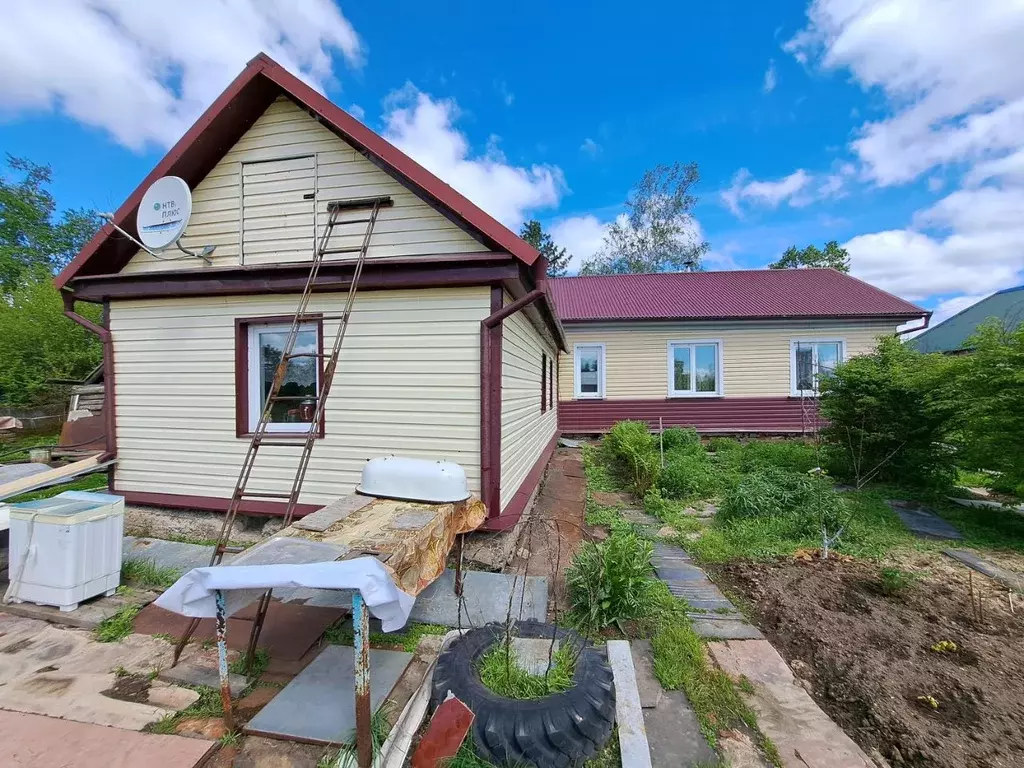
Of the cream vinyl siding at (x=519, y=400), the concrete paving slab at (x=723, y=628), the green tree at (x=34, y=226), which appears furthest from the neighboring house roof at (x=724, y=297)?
the green tree at (x=34, y=226)

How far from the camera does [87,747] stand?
215 cm

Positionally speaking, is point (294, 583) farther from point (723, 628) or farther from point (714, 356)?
point (714, 356)

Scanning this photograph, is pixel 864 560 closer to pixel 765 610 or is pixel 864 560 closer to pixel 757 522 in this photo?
pixel 757 522

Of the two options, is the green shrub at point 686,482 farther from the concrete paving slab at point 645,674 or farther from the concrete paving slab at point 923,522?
the concrete paving slab at point 645,674

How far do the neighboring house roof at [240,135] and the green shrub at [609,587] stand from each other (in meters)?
2.71

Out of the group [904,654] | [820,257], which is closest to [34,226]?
[904,654]

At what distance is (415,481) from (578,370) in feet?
33.6

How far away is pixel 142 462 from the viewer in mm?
5453

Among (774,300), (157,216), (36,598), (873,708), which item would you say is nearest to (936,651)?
(873,708)

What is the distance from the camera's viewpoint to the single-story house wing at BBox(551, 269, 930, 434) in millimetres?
12828

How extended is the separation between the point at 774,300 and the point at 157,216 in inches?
585

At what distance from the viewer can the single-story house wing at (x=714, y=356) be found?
42.1 feet

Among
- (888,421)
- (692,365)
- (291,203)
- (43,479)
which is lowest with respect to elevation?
(43,479)

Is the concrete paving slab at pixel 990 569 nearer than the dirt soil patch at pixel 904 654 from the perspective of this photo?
No
